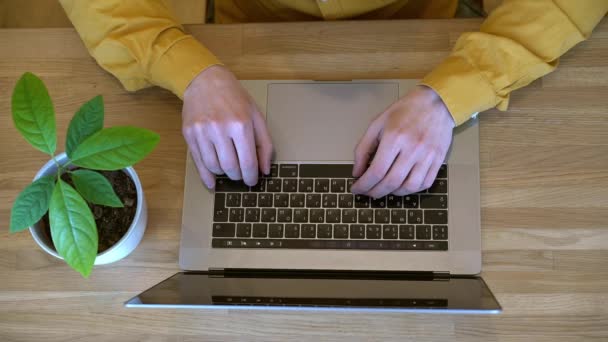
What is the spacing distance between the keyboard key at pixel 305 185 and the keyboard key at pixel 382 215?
10 cm

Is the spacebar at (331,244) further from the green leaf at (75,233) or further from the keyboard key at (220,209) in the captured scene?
the green leaf at (75,233)

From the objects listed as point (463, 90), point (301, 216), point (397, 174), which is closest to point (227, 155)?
point (301, 216)

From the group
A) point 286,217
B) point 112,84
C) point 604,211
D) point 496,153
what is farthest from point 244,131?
point 604,211

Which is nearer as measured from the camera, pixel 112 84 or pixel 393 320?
pixel 393 320

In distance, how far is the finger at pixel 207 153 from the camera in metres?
0.75

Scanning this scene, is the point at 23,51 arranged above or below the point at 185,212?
above

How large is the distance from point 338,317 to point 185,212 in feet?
0.88

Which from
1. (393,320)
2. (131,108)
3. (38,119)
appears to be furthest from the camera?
(131,108)

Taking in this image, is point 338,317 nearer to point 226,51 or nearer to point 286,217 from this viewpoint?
point 286,217

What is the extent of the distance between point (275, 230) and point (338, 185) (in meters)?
0.11

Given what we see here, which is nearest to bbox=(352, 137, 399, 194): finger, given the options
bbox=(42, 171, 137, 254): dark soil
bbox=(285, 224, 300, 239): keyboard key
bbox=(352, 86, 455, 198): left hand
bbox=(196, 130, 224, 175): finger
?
bbox=(352, 86, 455, 198): left hand

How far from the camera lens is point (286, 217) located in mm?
759

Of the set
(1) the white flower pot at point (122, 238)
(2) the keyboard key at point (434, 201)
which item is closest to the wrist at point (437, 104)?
(2) the keyboard key at point (434, 201)

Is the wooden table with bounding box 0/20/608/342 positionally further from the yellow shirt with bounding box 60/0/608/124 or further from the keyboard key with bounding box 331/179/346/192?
the keyboard key with bounding box 331/179/346/192
